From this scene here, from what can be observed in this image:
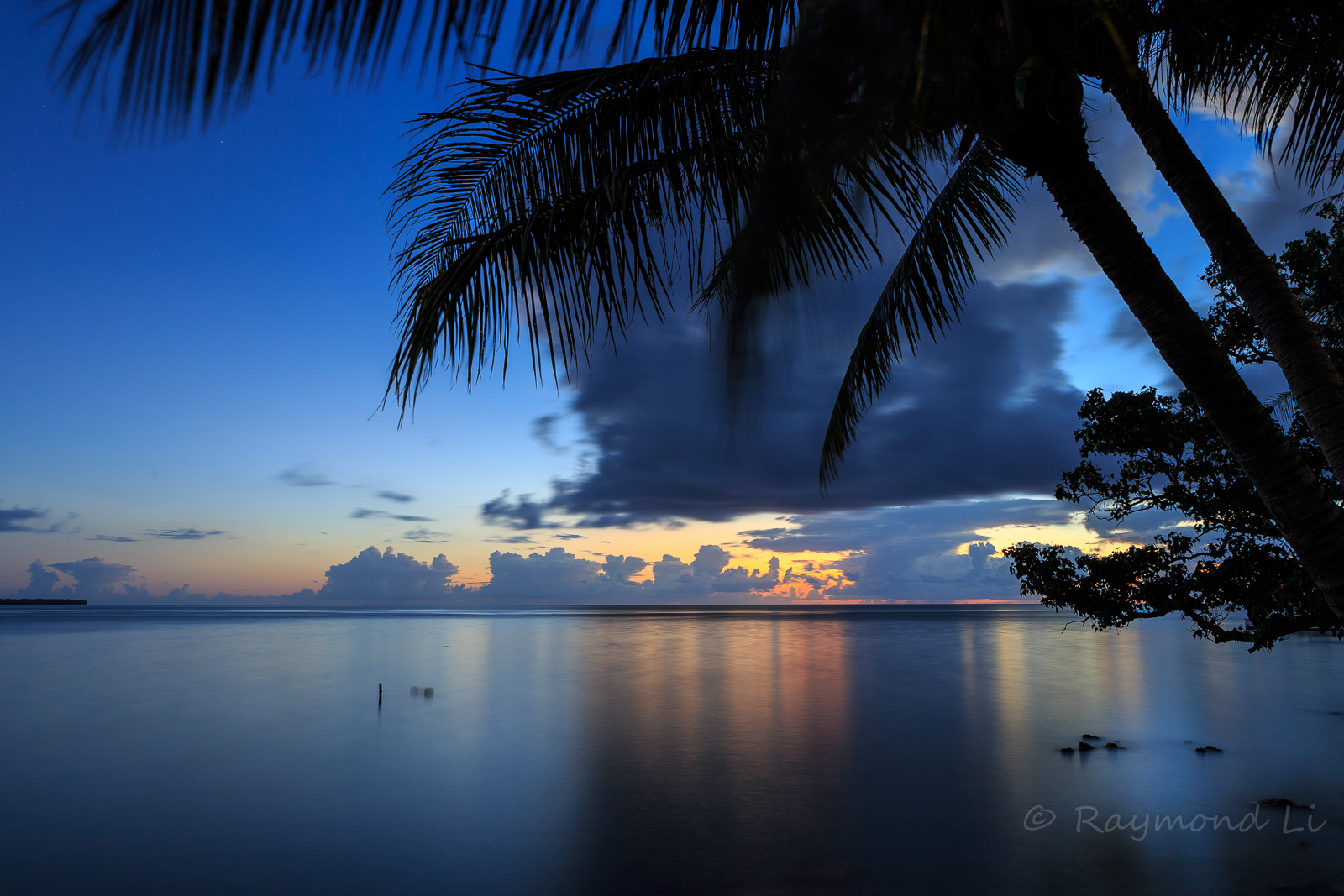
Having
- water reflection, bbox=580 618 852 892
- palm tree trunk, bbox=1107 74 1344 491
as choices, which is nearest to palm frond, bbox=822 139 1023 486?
palm tree trunk, bbox=1107 74 1344 491

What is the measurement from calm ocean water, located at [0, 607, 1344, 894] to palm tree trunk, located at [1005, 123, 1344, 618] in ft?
15.5

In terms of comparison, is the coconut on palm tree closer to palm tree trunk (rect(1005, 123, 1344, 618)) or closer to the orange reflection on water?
palm tree trunk (rect(1005, 123, 1344, 618))

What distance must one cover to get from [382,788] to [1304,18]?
1058 centimetres

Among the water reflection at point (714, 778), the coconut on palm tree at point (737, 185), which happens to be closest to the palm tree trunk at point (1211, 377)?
the coconut on palm tree at point (737, 185)

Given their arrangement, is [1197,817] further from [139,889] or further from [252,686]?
[252,686]

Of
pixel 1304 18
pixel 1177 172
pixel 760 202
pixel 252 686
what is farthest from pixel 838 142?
pixel 252 686

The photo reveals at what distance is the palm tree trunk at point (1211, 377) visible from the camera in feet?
8.95

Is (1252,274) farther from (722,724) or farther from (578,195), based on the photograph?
(722,724)

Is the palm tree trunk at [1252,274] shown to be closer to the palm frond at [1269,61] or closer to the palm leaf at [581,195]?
the palm frond at [1269,61]

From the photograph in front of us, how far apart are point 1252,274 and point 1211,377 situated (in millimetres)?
1050

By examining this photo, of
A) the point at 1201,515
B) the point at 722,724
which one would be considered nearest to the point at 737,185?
the point at 1201,515

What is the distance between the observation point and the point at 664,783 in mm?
9781

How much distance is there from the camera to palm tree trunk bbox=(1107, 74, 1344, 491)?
10.3 ft

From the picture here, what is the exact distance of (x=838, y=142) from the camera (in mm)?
1107
